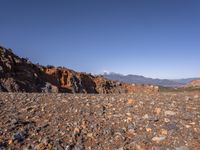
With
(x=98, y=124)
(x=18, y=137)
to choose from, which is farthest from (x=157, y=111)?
(x=18, y=137)

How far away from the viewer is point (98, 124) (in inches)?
303

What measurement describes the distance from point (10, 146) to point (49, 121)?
1624 mm

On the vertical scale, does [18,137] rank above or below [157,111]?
below

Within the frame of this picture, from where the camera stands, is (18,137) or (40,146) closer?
(40,146)

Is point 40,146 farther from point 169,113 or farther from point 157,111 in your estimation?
point 169,113

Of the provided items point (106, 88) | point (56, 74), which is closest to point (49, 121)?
point (56, 74)

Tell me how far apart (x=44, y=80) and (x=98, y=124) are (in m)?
31.3

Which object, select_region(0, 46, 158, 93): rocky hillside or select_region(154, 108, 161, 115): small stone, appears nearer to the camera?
select_region(154, 108, 161, 115): small stone

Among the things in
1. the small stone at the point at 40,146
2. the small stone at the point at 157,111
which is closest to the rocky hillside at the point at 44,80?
the small stone at the point at 157,111

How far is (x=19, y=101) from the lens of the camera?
31.3 feet

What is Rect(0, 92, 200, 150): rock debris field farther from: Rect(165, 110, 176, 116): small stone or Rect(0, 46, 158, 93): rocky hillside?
Rect(0, 46, 158, 93): rocky hillside

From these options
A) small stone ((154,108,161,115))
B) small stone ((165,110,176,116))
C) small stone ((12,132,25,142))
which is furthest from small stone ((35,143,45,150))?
small stone ((165,110,176,116))

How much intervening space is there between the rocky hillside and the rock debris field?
20.5m

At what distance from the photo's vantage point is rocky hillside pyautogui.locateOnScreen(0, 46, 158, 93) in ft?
101
